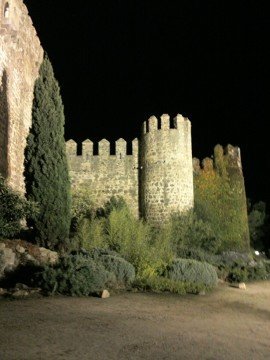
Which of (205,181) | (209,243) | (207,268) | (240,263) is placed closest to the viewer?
(207,268)

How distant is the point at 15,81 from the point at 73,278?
9.37m

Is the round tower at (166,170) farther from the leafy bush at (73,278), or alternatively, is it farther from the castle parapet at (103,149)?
the leafy bush at (73,278)

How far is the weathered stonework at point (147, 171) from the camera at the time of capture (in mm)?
19312

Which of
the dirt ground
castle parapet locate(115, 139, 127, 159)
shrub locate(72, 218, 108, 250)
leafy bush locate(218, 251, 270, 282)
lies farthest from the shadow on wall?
leafy bush locate(218, 251, 270, 282)

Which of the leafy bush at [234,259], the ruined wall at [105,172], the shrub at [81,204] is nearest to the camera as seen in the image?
the leafy bush at [234,259]

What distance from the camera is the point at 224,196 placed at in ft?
68.4

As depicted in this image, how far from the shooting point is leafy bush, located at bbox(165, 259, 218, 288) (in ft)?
38.2

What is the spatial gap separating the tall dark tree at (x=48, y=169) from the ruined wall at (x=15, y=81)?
1.07 m

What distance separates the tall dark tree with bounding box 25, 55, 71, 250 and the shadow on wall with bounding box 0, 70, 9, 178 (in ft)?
2.78

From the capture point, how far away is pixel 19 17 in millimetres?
15367

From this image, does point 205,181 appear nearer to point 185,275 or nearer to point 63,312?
point 185,275

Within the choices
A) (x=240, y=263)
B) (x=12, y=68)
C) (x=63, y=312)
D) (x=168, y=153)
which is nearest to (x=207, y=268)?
(x=240, y=263)

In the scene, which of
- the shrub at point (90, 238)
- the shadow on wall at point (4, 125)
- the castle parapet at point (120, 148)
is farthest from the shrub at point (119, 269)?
the castle parapet at point (120, 148)

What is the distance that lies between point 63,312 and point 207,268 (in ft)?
21.4
